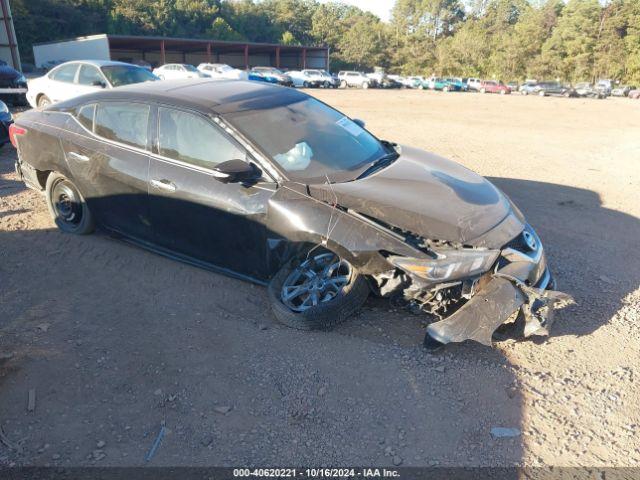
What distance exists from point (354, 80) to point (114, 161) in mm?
44971

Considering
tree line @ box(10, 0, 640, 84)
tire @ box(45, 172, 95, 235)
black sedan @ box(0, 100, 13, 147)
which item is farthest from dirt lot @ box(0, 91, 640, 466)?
tree line @ box(10, 0, 640, 84)

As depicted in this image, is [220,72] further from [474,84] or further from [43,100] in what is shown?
[474,84]

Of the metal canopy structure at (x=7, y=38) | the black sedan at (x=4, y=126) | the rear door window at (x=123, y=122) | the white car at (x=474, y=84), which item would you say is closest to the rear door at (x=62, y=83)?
the black sedan at (x=4, y=126)

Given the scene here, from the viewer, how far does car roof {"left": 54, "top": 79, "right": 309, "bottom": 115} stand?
4.14 meters

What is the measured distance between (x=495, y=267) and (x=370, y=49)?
7647cm

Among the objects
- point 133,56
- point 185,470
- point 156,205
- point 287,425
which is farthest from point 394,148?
point 133,56

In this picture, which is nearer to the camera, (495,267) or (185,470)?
(185,470)

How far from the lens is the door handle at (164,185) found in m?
4.03

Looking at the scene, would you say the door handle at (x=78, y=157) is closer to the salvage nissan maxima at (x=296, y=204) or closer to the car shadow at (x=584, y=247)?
the salvage nissan maxima at (x=296, y=204)

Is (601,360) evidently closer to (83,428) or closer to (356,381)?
(356,381)

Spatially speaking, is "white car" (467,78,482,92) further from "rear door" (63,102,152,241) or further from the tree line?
"rear door" (63,102,152,241)

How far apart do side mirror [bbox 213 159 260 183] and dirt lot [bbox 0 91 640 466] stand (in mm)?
986

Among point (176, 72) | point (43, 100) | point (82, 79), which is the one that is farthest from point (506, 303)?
point (176, 72)

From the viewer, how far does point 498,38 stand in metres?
68.9
